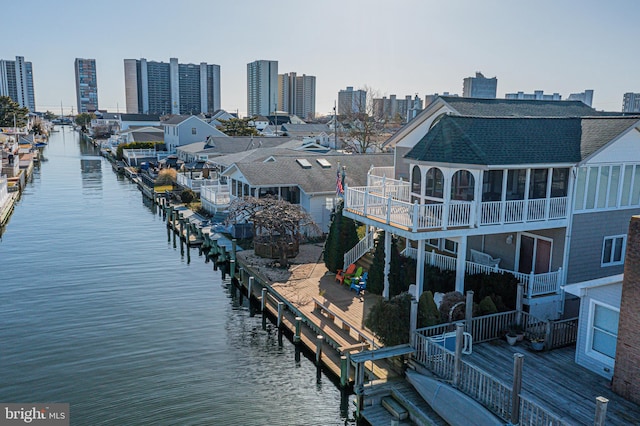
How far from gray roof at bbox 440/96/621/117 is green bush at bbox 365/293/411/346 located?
9.46m

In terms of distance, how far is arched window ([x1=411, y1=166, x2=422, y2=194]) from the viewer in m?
20.7

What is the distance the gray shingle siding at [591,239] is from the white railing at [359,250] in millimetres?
7913

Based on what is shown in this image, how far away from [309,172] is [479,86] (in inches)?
439

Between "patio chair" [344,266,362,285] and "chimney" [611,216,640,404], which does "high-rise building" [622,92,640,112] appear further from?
"chimney" [611,216,640,404]

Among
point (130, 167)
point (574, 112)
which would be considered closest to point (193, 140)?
point (130, 167)

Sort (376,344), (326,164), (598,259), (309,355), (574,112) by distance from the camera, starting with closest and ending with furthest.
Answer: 1. (376,344)
2. (309,355)
3. (598,259)
4. (574,112)
5. (326,164)

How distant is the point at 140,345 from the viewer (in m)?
18.5

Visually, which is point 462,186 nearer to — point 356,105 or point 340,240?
point 340,240

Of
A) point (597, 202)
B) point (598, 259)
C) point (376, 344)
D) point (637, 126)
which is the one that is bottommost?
point (376, 344)

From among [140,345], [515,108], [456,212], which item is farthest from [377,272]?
[515,108]

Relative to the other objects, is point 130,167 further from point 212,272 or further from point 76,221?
point 212,272

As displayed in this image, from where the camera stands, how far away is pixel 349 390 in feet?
50.7

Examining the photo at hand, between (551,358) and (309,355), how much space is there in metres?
7.56

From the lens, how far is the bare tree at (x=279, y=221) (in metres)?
25.4
